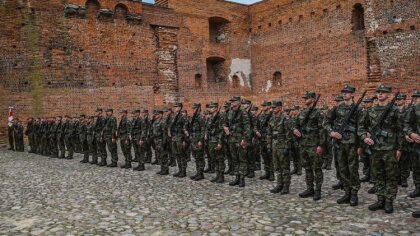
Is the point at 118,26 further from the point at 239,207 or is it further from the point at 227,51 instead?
the point at 239,207

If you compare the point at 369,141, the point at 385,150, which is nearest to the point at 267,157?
the point at 369,141

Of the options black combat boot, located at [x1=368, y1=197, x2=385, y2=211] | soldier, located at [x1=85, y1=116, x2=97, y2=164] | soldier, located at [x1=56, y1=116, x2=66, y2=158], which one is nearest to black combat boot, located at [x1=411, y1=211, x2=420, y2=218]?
black combat boot, located at [x1=368, y1=197, x2=385, y2=211]

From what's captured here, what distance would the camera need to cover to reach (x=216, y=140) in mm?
8641

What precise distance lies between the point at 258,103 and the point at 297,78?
2.89 m

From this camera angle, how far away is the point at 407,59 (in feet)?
50.0

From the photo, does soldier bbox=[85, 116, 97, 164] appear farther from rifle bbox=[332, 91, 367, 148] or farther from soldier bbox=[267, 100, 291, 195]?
rifle bbox=[332, 91, 367, 148]

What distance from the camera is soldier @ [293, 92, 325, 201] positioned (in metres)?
6.38

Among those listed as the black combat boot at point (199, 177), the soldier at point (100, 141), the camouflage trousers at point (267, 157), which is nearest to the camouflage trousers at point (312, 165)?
the camouflage trousers at point (267, 157)

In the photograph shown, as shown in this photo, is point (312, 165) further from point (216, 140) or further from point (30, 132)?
point (30, 132)

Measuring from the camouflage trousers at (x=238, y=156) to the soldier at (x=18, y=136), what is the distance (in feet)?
35.9

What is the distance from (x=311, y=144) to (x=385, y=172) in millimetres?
1304

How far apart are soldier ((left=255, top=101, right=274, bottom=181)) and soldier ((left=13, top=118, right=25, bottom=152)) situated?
1051cm

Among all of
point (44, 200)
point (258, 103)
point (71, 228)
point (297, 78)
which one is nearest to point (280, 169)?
point (71, 228)

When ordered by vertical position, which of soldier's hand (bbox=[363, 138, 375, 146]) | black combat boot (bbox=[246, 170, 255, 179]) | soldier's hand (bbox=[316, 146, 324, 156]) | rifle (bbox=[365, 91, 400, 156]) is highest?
rifle (bbox=[365, 91, 400, 156])
